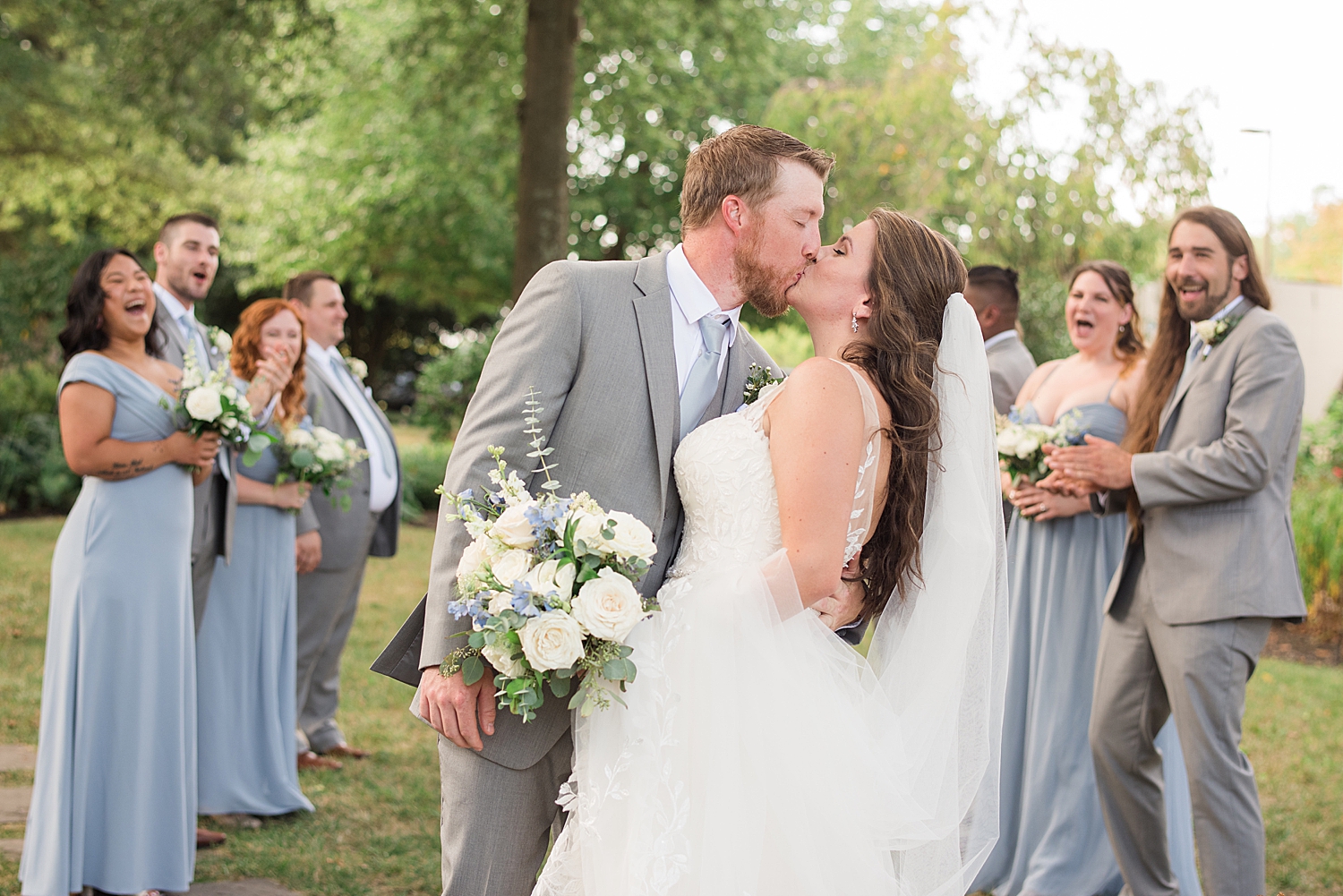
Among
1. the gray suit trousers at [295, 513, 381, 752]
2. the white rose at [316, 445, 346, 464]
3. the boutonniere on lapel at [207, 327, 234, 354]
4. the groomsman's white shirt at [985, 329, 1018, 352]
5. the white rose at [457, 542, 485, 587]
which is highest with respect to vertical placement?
the groomsman's white shirt at [985, 329, 1018, 352]

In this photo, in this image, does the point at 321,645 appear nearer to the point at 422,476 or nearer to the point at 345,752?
the point at 345,752

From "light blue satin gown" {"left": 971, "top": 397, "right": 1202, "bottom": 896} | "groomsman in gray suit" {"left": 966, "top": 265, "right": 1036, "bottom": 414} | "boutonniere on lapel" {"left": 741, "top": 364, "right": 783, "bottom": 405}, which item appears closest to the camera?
"boutonniere on lapel" {"left": 741, "top": 364, "right": 783, "bottom": 405}

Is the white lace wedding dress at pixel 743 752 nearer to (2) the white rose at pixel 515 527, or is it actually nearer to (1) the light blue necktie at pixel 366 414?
(2) the white rose at pixel 515 527

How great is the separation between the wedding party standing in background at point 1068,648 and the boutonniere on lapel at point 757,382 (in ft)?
8.32

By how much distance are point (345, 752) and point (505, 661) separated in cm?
467

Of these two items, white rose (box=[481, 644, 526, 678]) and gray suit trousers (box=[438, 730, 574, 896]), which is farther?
gray suit trousers (box=[438, 730, 574, 896])

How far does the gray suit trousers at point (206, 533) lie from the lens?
5.25 metres

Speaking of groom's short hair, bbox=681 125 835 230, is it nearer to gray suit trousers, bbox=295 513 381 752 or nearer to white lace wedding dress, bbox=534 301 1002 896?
white lace wedding dress, bbox=534 301 1002 896

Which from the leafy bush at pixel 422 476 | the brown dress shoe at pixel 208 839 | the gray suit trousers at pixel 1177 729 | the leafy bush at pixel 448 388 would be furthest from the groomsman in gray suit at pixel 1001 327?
the leafy bush at pixel 448 388

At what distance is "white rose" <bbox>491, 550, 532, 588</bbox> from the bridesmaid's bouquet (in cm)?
360

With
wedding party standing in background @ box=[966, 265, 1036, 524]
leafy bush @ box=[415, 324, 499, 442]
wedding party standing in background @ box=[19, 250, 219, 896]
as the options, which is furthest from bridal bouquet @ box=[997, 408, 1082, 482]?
leafy bush @ box=[415, 324, 499, 442]

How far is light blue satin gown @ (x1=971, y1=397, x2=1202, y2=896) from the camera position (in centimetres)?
516

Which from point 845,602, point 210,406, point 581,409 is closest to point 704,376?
point 581,409

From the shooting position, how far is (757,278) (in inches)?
124
